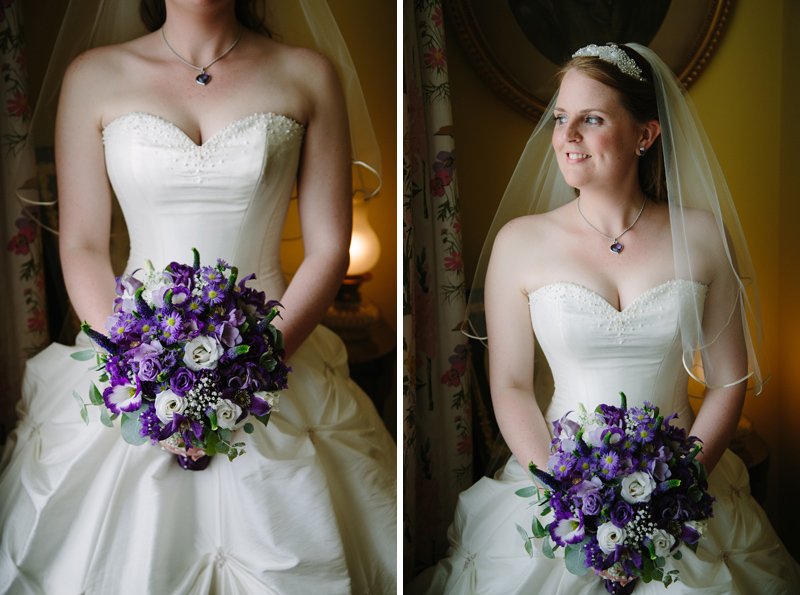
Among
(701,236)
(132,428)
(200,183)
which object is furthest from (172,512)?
(701,236)

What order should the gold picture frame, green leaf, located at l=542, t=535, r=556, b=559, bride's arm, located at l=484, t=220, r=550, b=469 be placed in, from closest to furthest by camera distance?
1. green leaf, located at l=542, t=535, r=556, b=559
2. bride's arm, located at l=484, t=220, r=550, b=469
3. the gold picture frame

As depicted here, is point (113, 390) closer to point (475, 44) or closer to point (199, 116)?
point (199, 116)

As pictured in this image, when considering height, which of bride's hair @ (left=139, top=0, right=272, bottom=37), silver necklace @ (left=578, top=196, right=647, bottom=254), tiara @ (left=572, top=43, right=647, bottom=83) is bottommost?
silver necklace @ (left=578, top=196, right=647, bottom=254)

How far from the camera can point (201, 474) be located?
1382mm

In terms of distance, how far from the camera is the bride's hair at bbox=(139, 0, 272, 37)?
1537 millimetres

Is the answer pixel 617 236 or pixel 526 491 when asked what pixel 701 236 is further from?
pixel 526 491

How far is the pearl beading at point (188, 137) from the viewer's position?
1.41m

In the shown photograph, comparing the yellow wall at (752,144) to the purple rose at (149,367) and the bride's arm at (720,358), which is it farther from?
the purple rose at (149,367)

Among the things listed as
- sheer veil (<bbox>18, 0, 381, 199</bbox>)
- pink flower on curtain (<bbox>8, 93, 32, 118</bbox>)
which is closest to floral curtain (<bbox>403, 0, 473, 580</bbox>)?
sheer veil (<bbox>18, 0, 381, 199</bbox>)

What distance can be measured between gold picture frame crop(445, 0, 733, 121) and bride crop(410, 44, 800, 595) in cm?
26

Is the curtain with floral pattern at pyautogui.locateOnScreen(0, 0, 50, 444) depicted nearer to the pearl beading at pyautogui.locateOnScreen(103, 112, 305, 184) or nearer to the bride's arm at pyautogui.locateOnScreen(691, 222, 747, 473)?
the pearl beading at pyautogui.locateOnScreen(103, 112, 305, 184)

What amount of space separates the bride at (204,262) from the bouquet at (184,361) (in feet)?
0.80

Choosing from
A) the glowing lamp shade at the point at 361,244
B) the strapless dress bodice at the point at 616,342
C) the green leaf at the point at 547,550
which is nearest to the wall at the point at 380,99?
the glowing lamp shade at the point at 361,244

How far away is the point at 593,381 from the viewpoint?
4.89 ft
